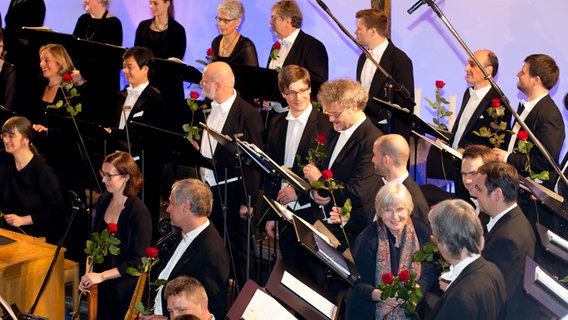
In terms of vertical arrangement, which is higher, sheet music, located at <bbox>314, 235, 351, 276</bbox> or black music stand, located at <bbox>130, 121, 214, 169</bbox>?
black music stand, located at <bbox>130, 121, 214, 169</bbox>

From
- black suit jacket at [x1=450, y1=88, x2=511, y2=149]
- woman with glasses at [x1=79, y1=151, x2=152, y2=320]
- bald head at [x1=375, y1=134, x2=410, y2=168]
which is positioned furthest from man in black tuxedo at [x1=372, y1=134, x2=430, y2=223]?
black suit jacket at [x1=450, y1=88, x2=511, y2=149]

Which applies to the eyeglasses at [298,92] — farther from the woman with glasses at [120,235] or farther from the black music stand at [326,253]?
the black music stand at [326,253]

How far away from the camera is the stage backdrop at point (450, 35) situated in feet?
25.8

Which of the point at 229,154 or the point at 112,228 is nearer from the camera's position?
the point at 112,228

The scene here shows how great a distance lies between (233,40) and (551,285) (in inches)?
185

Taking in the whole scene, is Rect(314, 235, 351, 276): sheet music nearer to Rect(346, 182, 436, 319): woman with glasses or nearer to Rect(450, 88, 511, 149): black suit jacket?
Rect(346, 182, 436, 319): woman with glasses

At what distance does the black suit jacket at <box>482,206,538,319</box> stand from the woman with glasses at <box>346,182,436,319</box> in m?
0.40

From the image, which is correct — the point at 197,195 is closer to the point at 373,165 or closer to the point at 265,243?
the point at 373,165

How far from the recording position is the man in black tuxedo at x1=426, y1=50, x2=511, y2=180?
22.5ft

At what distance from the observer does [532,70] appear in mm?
6602

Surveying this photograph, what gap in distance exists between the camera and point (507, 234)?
459 centimetres

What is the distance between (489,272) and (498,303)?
148 mm

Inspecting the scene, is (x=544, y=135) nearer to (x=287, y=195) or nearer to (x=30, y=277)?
(x=287, y=195)

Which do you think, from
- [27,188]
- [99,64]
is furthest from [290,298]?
[99,64]
